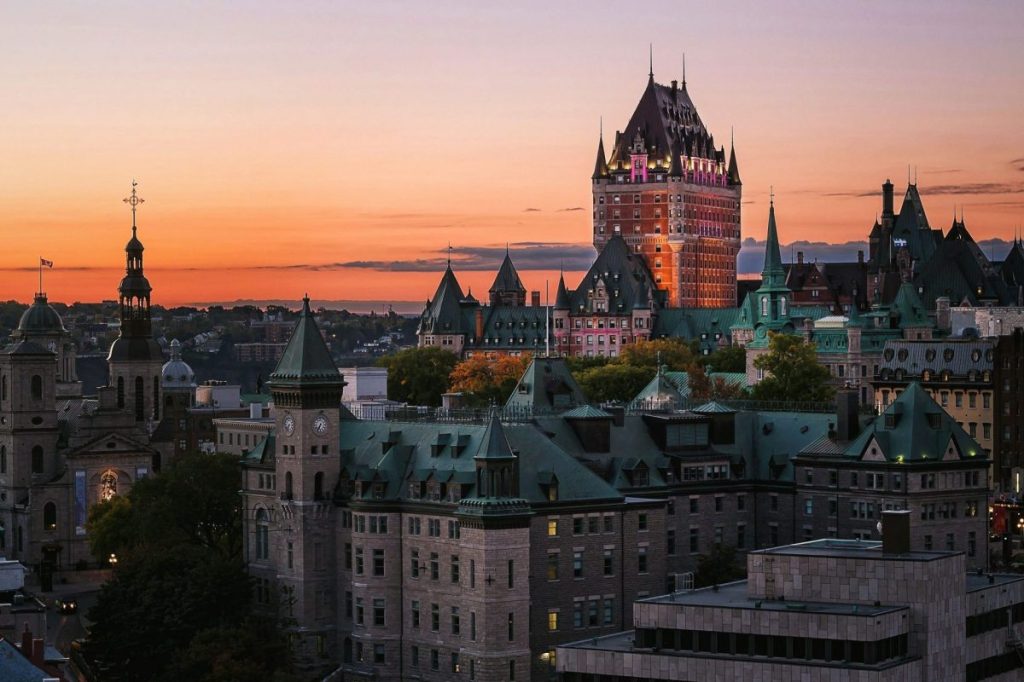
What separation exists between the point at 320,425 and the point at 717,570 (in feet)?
86.9

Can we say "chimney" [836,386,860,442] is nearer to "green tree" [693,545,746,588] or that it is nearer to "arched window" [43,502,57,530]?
"green tree" [693,545,746,588]

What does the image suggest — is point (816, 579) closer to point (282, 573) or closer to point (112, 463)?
point (282, 573)

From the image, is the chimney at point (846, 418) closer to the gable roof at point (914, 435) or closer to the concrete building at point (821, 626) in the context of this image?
the gable roof at point (914, 435)

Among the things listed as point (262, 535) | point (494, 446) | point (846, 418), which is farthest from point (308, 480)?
point (846, 418)

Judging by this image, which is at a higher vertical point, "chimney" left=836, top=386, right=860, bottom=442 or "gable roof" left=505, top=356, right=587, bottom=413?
"gable roof" left=505, top=356, right=587, bottom=413

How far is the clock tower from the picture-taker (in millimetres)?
145375

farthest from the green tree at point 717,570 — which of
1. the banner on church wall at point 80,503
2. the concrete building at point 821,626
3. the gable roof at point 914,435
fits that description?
the banner on church wall at point 80,503

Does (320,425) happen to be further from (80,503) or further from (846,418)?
(80,503)

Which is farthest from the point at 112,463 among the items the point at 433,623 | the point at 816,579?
the point at 816,579

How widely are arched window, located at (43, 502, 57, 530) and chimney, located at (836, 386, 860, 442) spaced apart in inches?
2748

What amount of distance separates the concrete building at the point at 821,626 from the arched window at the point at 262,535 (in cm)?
3996

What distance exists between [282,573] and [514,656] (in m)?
20.1

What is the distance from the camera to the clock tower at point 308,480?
145 m

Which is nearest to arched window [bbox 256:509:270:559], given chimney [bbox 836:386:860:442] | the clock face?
the clock face
